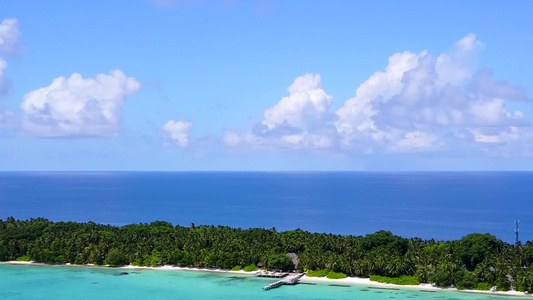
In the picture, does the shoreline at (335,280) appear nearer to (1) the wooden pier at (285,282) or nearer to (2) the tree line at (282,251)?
(2) the tree line at (282,251)

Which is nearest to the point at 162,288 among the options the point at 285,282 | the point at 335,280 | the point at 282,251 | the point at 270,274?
the point at 270,274

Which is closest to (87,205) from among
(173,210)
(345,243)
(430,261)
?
(173,210)

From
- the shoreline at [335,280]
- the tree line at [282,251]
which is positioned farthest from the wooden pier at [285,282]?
the tree line at [282,251]

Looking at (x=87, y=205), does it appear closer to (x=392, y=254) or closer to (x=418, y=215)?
(x=418, y=215)

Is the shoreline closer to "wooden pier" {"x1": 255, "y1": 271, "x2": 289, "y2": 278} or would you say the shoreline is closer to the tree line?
the tree line

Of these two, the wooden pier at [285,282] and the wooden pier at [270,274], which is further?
the wooden pier at [270,274]

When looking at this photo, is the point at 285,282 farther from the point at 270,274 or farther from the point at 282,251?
the point at 282,251

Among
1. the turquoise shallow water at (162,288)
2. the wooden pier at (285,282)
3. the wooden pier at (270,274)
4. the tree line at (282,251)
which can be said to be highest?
the tree line at (282,251)
